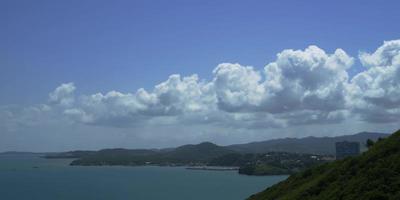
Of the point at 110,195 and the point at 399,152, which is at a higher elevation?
the point at 399,152

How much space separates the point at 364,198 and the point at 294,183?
22.1 m

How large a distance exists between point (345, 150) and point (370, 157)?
16811 cm

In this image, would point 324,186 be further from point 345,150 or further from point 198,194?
point 345,150

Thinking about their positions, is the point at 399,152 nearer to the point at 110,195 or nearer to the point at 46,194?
the point at 110,195

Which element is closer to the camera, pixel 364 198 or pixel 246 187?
pixel 364 198

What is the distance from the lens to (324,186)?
37.8 m

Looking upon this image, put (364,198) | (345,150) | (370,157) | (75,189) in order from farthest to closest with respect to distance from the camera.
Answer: (345,150), (75,189), (370,157), (364,198)

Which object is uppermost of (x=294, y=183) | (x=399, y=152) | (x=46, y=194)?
(x=399, y=152)

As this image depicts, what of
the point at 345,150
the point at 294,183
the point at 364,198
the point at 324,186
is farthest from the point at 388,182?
the point at 345,150

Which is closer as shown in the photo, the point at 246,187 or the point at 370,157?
the point at 370,157

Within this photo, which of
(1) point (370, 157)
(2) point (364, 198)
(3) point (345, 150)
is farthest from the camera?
(3) point (345, 150)

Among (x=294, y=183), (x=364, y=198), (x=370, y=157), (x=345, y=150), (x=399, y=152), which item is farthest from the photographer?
(x=345, y=150)

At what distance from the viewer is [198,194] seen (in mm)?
154500

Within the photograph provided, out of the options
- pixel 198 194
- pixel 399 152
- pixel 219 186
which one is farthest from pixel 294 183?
pixel 219 186
